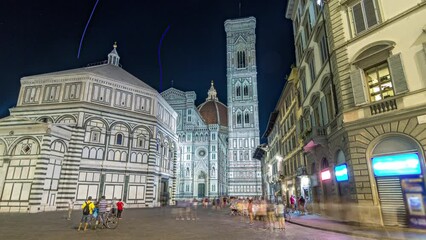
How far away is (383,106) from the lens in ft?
41.8

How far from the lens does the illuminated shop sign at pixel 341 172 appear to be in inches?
571

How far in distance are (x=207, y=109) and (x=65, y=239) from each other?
325ft

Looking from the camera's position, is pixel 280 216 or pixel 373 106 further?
pixel 280 216

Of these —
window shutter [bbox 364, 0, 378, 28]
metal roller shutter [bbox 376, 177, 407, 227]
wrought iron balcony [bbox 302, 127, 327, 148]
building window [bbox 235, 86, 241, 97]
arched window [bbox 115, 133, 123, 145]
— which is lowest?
metal roller shutter [bbox 376, 177, 407, 227]

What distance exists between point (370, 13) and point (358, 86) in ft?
13.6

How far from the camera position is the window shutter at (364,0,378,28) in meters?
13.9

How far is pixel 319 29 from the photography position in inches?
712

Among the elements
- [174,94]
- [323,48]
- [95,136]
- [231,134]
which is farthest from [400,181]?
[174,94]

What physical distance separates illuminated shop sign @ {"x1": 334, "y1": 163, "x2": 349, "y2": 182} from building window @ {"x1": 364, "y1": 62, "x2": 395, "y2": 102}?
409 cm

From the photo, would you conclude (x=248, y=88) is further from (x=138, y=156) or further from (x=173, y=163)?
(x=138, y=156)

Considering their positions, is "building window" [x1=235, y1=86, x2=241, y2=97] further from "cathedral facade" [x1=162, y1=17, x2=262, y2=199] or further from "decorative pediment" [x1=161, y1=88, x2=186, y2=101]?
"decorative pediment" [x1=161, y1=88, x2=186, y2=101]

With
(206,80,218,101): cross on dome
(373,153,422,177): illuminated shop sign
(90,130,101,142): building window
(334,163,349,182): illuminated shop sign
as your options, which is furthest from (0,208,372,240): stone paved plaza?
(206,80,218,101): cross on dome

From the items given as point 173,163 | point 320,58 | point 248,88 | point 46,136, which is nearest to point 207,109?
point 248,88

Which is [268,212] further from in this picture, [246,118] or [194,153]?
[246,118]
